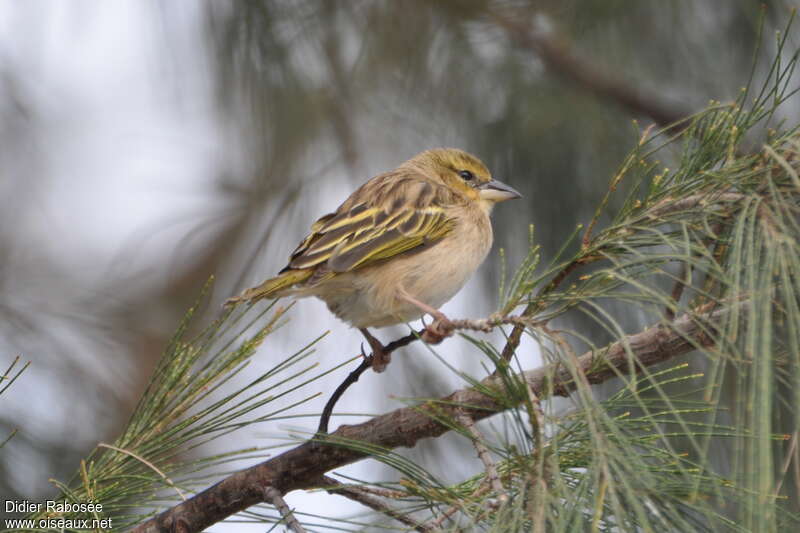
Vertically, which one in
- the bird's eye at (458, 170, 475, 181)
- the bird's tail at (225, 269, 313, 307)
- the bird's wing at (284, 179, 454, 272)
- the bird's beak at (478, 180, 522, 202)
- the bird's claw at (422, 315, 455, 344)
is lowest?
the bird's claw at (422, 315, 455, 344)

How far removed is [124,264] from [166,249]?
323 millimetres

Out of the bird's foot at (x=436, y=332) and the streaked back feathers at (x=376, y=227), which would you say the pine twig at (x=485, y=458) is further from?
the streaked back feathers at (x=376, y=227)

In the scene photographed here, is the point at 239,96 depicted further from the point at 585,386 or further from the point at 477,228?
the point at 585,386

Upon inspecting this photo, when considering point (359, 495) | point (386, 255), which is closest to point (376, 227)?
point (386, 255)

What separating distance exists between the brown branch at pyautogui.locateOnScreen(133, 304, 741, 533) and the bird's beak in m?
2.12

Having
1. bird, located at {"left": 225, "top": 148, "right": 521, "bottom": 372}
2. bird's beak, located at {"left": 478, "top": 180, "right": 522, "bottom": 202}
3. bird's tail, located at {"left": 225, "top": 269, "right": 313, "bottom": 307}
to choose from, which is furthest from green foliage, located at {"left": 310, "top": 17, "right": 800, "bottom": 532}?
bird's beak, located at {"left": 478, "top": 180, "right": 522, "bottom": 202}

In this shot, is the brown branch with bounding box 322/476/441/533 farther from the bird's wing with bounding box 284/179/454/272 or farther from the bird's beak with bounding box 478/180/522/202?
the bird's beak with bounding box 478/180/522/202

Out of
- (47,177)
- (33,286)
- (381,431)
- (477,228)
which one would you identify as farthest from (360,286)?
(47,177)

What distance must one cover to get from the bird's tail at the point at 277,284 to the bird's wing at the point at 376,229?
34mm

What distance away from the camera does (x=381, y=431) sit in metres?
2.51

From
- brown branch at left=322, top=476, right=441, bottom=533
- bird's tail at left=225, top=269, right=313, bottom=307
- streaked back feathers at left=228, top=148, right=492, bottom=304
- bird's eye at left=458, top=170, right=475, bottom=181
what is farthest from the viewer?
bird's eye at left=458, top=170, right=475, bottom=181

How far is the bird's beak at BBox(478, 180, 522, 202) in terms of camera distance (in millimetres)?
4551

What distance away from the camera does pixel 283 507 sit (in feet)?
8.08

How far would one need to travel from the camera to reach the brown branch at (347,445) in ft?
7.33
